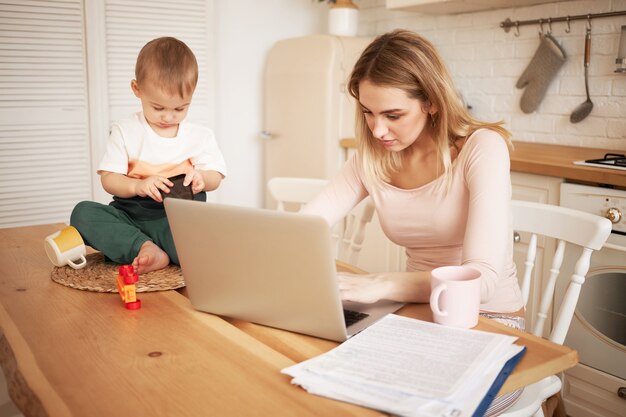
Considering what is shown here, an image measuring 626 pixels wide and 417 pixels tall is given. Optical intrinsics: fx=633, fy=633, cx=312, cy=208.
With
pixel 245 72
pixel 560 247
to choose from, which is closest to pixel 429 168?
pixel 560 247

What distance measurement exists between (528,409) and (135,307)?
805 mm

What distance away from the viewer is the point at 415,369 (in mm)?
828

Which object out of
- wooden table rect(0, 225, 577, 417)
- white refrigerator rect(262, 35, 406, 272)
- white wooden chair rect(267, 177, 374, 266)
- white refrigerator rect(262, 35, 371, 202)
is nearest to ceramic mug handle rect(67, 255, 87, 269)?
wooden table rect(0, 225, 577, 417)

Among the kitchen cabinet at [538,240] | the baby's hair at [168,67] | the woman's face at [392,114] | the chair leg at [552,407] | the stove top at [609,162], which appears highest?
the baby's hair at [168,67]

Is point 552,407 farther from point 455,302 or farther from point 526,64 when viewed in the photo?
point 526,64

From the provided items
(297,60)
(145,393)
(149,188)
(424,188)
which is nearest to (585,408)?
(424,188)

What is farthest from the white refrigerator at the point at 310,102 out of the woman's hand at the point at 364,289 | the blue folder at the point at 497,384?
the blue folder at the point at 497,384

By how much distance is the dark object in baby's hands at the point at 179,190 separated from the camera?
1403 millimetres

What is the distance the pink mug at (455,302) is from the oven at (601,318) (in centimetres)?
125

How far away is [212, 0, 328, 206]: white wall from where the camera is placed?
3.72 metres

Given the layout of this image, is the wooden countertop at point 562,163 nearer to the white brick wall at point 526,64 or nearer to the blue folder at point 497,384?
the white brick wall at point 526,64

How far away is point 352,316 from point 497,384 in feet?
1.05

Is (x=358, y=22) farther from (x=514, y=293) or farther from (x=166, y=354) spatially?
(x=166, y=354)

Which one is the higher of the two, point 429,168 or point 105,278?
point 429,168
